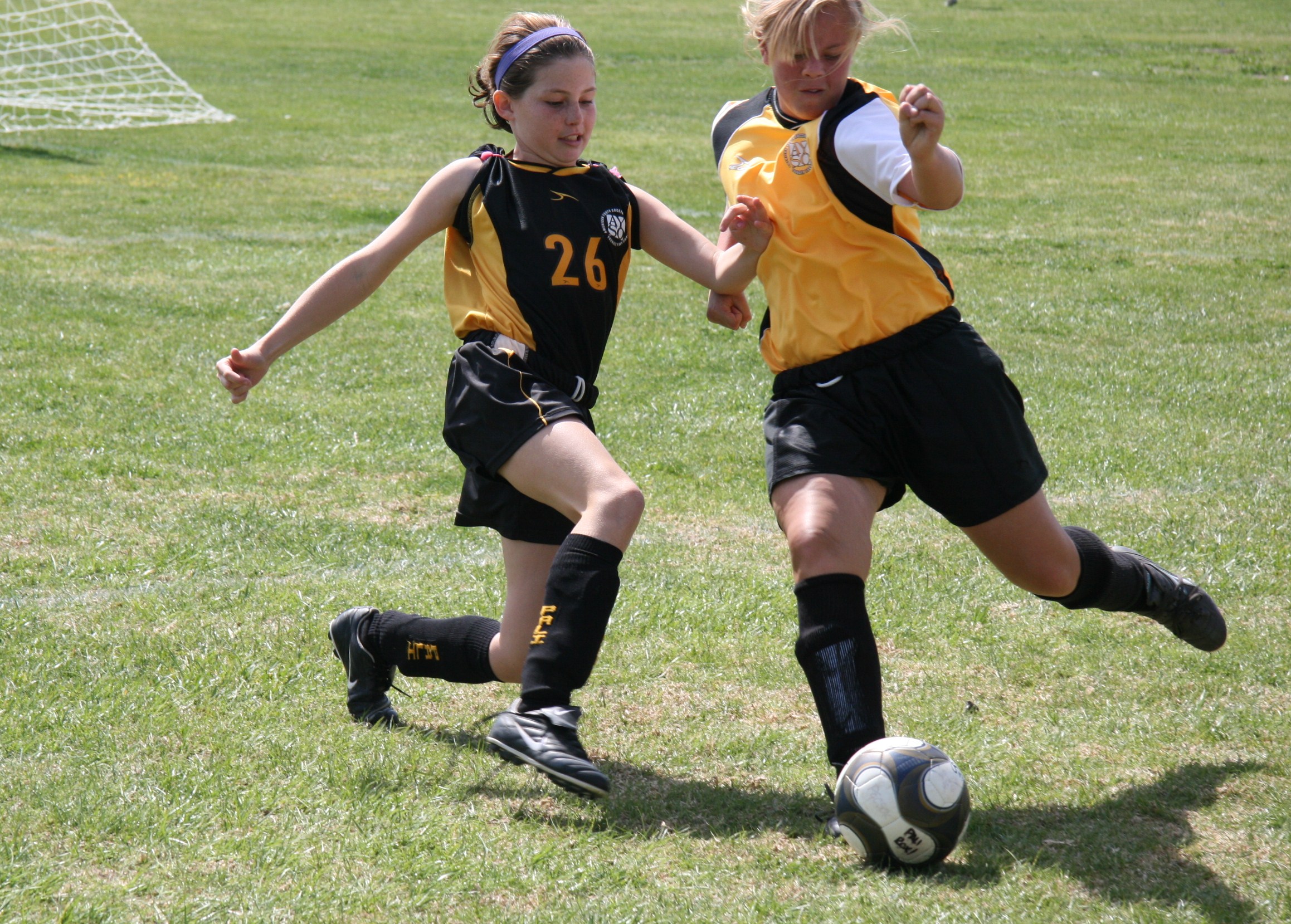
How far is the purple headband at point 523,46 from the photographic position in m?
3.52

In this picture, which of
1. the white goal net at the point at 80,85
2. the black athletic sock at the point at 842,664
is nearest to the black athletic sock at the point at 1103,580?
the black athletic sock at the point at 842,664

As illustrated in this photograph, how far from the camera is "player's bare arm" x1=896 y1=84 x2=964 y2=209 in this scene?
2.93m

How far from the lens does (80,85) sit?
865 inches

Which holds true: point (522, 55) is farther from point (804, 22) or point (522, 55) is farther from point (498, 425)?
point (498, 425)

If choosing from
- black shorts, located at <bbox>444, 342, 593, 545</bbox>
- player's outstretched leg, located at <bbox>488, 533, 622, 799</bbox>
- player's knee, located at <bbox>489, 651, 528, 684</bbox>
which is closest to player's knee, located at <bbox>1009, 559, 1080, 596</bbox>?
player's outstretched leg, located at <bbox>488, 533, 622, 799</bbox>

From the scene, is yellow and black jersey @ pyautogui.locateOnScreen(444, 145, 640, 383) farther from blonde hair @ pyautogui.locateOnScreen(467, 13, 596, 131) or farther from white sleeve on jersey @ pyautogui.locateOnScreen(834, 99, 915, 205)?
white sleeve on jersey @ pyautogui.locateOnScreen(834, 99, 915, 205)

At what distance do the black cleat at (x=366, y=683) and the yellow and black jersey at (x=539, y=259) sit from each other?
93cm

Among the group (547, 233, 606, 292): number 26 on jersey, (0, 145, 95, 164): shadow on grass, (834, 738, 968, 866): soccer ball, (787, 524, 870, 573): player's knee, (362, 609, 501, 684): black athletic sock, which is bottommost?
(0, 145, 95, 164): shadow on grass

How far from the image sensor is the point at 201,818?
3062 mm

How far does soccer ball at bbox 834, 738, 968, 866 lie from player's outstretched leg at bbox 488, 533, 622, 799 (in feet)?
1.92

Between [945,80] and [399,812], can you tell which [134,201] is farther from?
[945,80]

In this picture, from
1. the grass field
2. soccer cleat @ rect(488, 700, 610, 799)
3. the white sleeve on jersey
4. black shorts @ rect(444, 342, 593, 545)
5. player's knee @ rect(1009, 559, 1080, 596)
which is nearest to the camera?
the grass field

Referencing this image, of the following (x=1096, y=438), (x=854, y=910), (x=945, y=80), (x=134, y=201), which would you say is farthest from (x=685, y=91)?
(x=854, y=910)

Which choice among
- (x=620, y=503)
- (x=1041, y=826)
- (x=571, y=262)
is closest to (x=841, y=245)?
(x=571, y=262)
